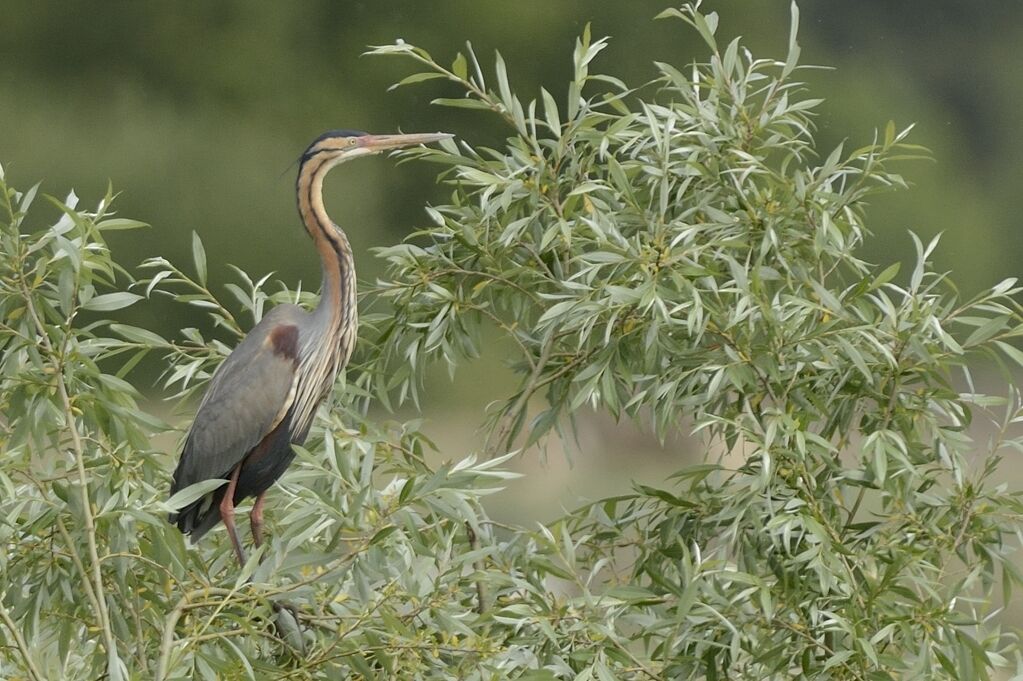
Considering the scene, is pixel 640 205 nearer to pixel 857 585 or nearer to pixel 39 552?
pixel 857 585

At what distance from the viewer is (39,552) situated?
2.00m

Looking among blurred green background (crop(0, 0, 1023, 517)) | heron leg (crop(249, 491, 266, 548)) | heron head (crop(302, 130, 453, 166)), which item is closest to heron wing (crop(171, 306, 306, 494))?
heron leg (crop(249, 491, 266, 548))

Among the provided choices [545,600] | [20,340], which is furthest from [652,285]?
[20,340]

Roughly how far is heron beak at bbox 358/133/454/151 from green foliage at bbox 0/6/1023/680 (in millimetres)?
33

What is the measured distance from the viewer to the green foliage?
1.86 meters

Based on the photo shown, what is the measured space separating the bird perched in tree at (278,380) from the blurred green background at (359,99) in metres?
5.53

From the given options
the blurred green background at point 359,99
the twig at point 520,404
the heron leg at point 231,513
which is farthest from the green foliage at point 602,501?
the blurred green background at point 359,99

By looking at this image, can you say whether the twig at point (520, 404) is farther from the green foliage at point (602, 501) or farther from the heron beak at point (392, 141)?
the heron beak at point (392, 141)

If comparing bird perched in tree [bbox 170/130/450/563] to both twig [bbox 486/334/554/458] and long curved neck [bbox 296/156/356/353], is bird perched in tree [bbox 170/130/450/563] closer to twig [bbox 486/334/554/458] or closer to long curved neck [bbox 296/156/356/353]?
long curved neck [bbox 296/156/356/353]

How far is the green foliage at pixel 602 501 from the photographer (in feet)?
6.11

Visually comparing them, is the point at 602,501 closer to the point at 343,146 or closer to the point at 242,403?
the point at 242,403

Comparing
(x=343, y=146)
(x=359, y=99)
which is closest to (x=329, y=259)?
(x=343, y=146)

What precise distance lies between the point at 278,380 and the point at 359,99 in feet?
23.1

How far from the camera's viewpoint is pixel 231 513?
2436 mm
